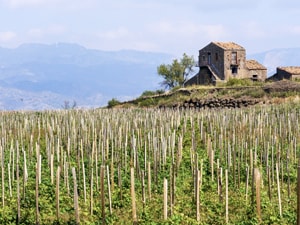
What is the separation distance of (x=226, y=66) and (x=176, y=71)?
66.0ft

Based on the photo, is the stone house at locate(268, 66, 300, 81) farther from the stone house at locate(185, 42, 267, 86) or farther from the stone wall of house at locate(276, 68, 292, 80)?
the stone house at locate(185, 42, 267, 86)

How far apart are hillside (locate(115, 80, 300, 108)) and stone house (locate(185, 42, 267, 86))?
44.4ft

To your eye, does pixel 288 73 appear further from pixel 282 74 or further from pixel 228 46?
pixel 228 46

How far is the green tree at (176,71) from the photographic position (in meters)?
89.8

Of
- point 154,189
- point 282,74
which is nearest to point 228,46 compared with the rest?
point 282,74

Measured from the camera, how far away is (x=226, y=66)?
232 feet

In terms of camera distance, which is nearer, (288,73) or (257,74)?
(288,73)

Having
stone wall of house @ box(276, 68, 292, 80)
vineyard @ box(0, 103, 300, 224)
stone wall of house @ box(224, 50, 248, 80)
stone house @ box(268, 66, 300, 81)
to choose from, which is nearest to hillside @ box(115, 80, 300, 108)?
stone house @ box(268, 66, 300, 81)

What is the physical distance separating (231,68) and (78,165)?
2167 inches

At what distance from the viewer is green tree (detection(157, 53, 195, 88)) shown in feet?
295

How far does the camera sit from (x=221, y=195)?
14852mm

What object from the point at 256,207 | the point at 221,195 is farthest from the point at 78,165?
the point at 256,207

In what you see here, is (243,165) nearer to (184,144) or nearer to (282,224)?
(184,144)

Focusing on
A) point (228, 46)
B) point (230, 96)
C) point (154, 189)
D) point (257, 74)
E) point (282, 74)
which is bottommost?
point (154, 189)
